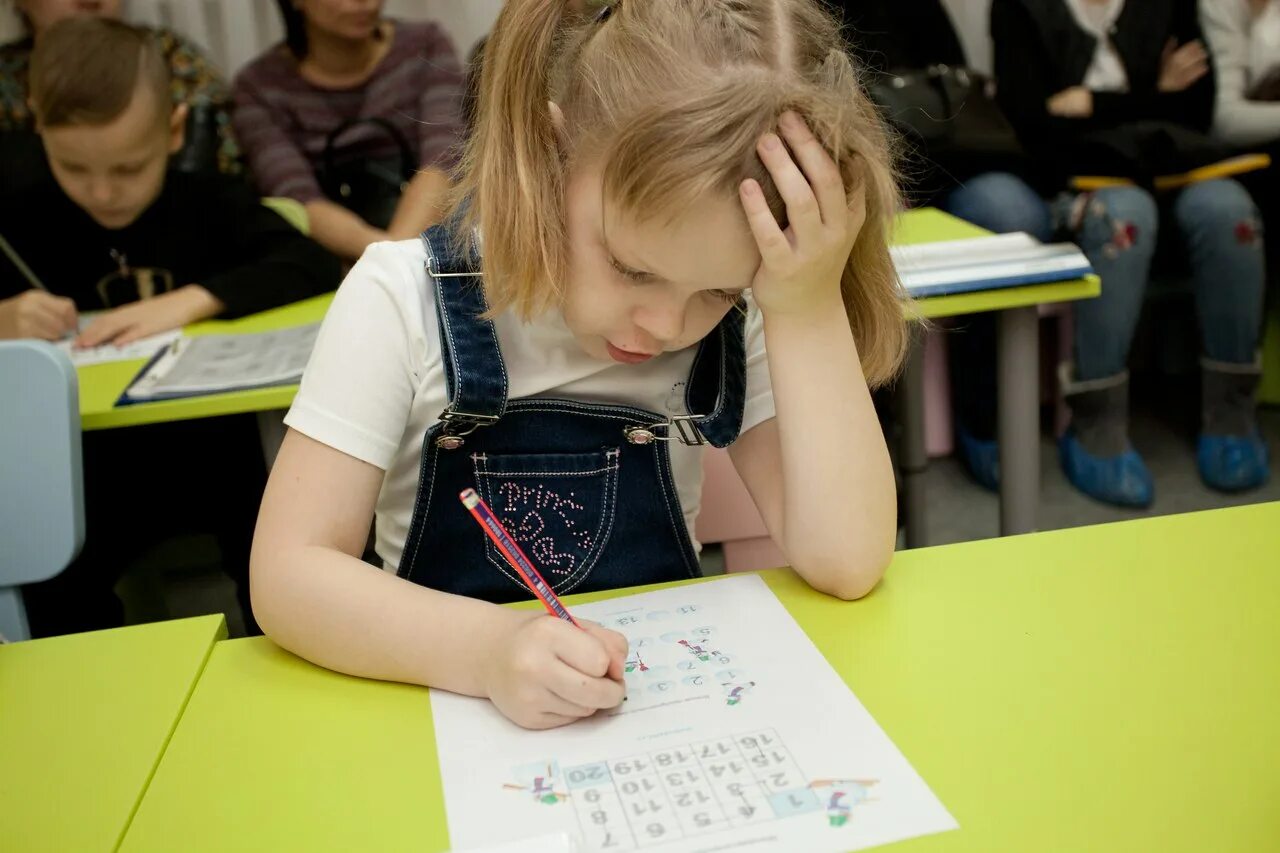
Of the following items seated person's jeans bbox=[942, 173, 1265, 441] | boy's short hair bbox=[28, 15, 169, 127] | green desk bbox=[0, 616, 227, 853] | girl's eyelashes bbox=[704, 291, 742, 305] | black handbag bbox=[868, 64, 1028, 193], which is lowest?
seated person's jeans bbox=[942, 173, 1265, 441]

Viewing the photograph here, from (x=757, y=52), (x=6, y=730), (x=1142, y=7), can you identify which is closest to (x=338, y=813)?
(x=6, y=730)

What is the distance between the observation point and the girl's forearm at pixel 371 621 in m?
0.70

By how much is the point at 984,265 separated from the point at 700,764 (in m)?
1.10

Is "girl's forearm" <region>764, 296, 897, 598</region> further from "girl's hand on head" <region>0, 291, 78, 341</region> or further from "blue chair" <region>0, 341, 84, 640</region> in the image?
"girl's hand on head" <region>0, 291, 78, 341</region>

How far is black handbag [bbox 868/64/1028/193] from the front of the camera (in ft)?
8.30

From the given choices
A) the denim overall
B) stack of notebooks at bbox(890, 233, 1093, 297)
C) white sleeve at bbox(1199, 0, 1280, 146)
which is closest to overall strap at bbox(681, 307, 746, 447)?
the denim overall

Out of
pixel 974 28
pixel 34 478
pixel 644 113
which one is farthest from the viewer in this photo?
pixel 974 28

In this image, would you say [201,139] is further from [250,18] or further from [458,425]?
[458,425]

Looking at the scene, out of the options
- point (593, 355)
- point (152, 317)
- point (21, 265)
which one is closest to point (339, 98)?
point (21, 265)

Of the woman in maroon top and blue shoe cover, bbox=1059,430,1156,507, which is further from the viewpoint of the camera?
the woman in maroon top

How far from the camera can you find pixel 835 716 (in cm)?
64

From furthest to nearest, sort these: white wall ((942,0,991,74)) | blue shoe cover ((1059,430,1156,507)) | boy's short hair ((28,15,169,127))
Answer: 1. white wall ((942,0,991,74))
2. blue shoe cover ((1059,430,1156,507))
3. boy's short hair ((28,15,169,127))

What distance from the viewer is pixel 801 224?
0.73m

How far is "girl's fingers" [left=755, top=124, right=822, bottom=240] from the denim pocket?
0.27 m
